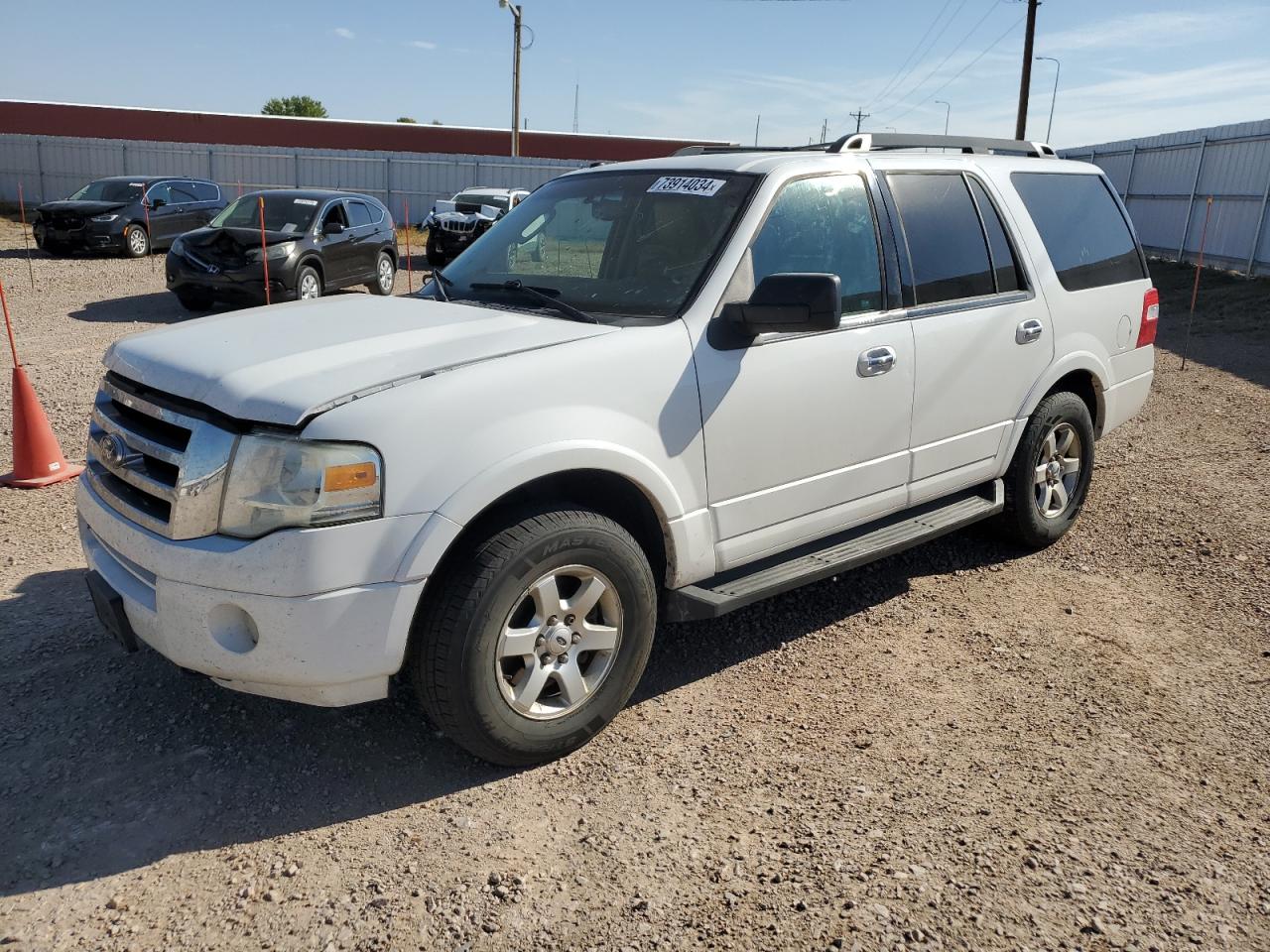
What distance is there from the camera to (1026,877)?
287cm

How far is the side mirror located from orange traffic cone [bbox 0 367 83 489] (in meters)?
4.53

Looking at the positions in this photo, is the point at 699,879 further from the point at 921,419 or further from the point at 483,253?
the point at 483,253

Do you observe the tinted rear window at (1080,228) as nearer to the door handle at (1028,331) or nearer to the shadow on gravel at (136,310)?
the door handle at (1028,331)

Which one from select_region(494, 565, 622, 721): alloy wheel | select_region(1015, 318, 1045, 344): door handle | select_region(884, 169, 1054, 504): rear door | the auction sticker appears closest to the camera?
select_region(494, 565, 622, 721): alloy wheel

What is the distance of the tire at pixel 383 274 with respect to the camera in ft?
50.2

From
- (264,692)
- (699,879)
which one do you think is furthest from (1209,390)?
(264,692)

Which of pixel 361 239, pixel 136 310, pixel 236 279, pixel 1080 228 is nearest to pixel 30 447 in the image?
pixel 1080 228

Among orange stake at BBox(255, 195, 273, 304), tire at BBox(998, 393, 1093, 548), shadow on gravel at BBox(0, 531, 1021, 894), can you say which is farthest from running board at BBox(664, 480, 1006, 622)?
orange stake at BBox(255, 195, 273, 304)

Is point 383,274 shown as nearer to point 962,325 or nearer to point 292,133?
point 962,325

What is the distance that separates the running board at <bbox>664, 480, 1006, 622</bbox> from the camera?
364 cm

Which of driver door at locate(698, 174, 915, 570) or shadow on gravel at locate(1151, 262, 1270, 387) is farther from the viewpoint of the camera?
shadow on gravel at locate(1151, 262, 1270, 387)

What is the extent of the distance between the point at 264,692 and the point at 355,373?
3.24ft

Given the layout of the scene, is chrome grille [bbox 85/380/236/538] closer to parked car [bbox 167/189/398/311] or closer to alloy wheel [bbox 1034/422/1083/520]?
alloy wheel [bbox 1034/422/1083/520]

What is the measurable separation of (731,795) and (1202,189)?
2236 cm
